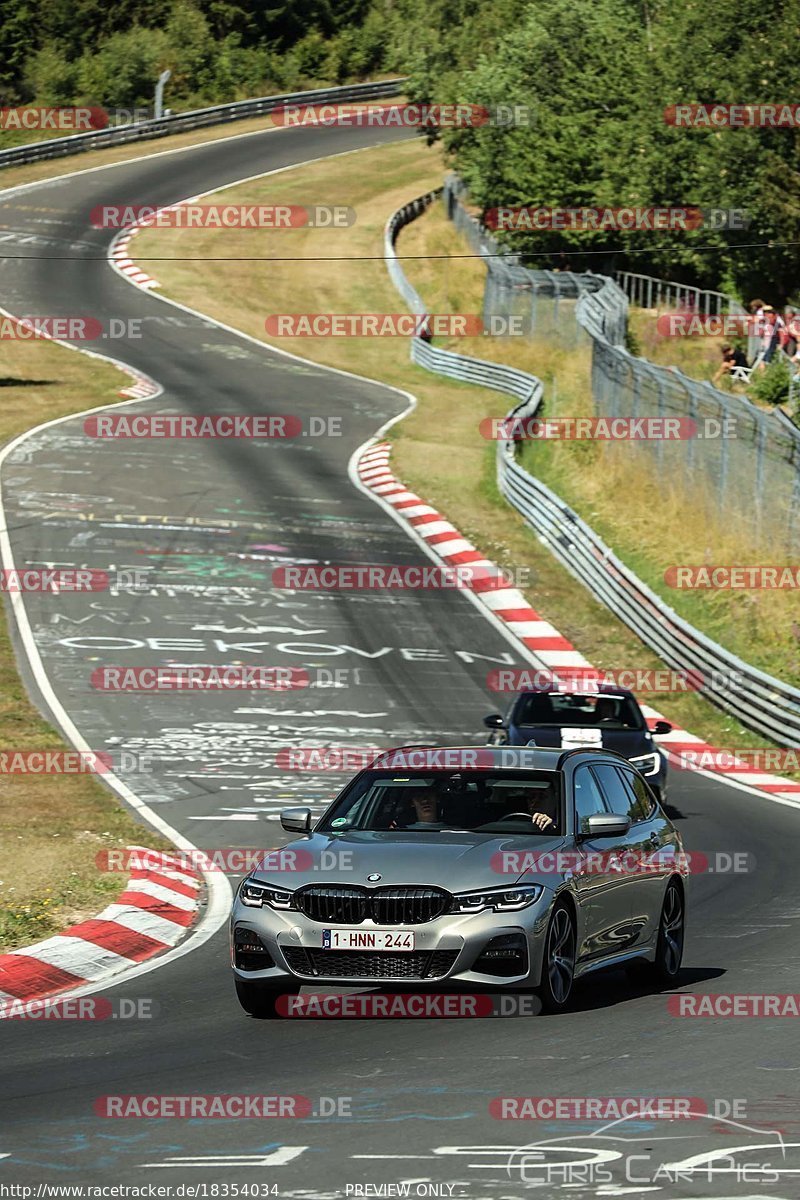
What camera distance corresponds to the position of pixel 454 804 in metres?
11.3

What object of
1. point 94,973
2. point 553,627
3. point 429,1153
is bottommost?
point 553,627

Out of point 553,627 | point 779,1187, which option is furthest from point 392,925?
point 553,627

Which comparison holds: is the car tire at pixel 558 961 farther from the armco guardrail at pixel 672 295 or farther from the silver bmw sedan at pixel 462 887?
the armco guardrail at pixel 672 295

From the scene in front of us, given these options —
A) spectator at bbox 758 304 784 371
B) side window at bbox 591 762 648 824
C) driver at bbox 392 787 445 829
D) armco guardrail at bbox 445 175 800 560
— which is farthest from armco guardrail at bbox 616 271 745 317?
driver at bbox 392 787 445 829

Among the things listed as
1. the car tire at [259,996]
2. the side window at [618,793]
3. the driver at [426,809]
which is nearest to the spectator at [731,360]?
the side window at [618,793]

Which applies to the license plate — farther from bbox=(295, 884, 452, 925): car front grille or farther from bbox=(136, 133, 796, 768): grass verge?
bbox=(136, 133, 796, 768): grass verge

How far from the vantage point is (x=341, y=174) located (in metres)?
80.6

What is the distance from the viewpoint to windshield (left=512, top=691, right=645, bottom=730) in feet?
70.9

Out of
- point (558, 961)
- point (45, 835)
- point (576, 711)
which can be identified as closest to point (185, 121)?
point (576, 711)

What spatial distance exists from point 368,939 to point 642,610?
71.9 ft

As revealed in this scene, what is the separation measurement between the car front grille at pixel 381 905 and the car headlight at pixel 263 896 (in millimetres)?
162

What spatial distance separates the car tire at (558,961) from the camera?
10270mm

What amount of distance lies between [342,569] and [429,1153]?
87.6 ft

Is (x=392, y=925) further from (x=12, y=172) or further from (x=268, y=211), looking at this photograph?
(x=12, y=172)
